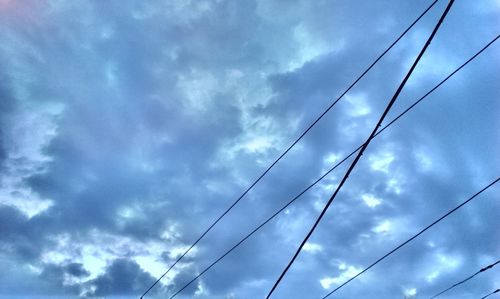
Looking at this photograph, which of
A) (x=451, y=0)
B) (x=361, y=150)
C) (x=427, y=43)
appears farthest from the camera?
(x=361, y=150)

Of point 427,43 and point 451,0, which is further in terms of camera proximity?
point 427,43

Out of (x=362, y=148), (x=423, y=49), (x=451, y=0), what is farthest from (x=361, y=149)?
(x=451, y=0)

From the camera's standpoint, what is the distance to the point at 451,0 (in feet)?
22.9

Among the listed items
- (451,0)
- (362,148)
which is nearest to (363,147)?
(362,148)

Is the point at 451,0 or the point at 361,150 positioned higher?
the point at 451,0

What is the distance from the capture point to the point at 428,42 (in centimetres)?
748

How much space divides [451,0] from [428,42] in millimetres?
841

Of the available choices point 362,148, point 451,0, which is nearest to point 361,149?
point 362,148

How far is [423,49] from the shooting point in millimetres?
7500

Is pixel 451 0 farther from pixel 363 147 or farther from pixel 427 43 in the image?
pixel 363 147

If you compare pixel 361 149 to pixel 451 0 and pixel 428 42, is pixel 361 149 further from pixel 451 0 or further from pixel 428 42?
pixel 451 0

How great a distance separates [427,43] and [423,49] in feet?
0.44

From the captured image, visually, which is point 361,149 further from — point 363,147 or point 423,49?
point 423,49

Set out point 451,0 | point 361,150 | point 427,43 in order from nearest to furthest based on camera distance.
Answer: point 451,0 → point 427,43 → point 361,150
